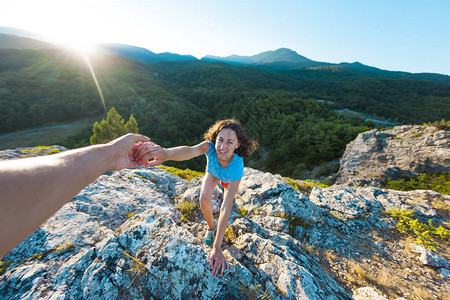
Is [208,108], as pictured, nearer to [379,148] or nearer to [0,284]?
[379,148]

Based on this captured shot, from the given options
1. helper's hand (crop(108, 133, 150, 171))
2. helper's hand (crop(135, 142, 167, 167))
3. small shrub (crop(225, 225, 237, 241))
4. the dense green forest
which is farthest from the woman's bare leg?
the dense green forest

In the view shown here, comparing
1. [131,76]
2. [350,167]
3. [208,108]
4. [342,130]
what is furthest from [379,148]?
[131,76]

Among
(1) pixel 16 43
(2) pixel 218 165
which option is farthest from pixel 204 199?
(1) pixel 16 43

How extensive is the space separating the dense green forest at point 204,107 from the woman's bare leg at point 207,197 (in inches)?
958

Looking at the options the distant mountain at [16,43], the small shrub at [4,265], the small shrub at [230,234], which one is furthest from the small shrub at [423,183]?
the distant mountain at [16,43]

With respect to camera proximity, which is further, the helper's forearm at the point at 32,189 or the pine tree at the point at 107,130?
the pine tree at the point at 107,130

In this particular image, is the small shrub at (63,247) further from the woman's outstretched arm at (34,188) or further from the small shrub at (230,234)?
the small shrub at (230,234)

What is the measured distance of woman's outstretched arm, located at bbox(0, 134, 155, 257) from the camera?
2.81 feet

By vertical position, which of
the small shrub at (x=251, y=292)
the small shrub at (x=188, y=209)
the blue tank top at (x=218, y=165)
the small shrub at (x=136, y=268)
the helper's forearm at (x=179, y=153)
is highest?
the helper's forearm at (x=179, y=153)

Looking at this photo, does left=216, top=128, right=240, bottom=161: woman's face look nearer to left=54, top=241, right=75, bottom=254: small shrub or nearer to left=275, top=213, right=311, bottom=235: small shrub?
left=275, top=213, right=311, bottom=235: small shrub

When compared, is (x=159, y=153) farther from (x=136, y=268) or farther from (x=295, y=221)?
(x=295, y=221)

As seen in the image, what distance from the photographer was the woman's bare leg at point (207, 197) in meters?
3.31

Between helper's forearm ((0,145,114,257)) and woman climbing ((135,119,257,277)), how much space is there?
1.08m

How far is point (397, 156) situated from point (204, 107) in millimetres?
70087
